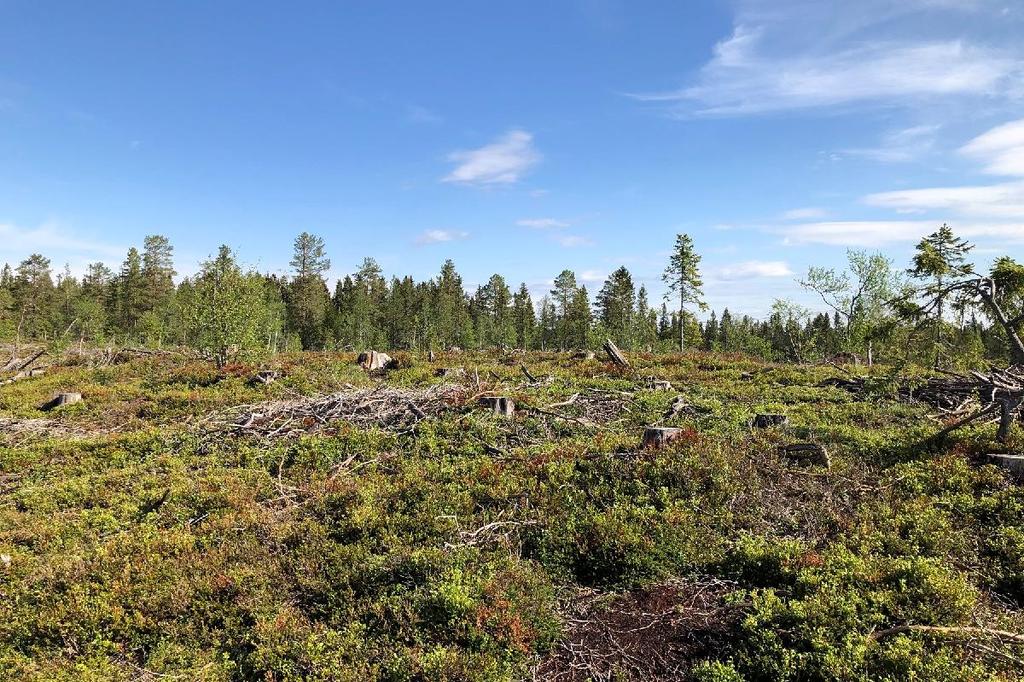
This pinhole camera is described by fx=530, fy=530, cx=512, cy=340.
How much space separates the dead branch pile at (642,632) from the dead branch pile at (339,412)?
8.18 metres

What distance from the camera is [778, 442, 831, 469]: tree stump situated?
32.4 ft

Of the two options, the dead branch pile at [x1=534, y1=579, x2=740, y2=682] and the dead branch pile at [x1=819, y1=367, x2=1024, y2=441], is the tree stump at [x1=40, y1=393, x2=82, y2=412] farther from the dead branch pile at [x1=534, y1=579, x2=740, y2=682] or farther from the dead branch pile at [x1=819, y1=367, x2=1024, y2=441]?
the dead branch pile at [x1=819, y1=367, x2=1024, y2=441]

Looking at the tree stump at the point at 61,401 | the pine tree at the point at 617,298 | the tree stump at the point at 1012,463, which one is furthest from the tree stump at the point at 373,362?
the pine tree at the point at 617,298

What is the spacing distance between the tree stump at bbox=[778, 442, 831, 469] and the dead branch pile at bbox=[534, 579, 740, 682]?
4.41m

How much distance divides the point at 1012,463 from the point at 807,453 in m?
2.95

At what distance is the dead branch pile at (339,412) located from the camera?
13984mm

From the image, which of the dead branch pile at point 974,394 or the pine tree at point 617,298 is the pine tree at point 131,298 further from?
the dead branch pile at point 974,394

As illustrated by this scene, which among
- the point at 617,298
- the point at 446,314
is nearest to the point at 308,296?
the point at 446,314

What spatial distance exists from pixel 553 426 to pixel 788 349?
46.8 metres

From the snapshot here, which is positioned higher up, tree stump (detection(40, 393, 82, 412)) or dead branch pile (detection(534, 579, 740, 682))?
tree stump (detection(40, 393, 82, 412))

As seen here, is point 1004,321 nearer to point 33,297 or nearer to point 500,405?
point 500,405

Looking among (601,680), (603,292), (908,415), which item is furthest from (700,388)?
(603,292)

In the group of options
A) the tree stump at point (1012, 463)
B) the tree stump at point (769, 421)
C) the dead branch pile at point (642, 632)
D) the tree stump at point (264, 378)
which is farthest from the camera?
the tree stump at point (264, 378)

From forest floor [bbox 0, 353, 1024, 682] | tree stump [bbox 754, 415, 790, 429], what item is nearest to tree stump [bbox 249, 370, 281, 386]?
forest floor [bbox 0, 353, 1024, 682]
